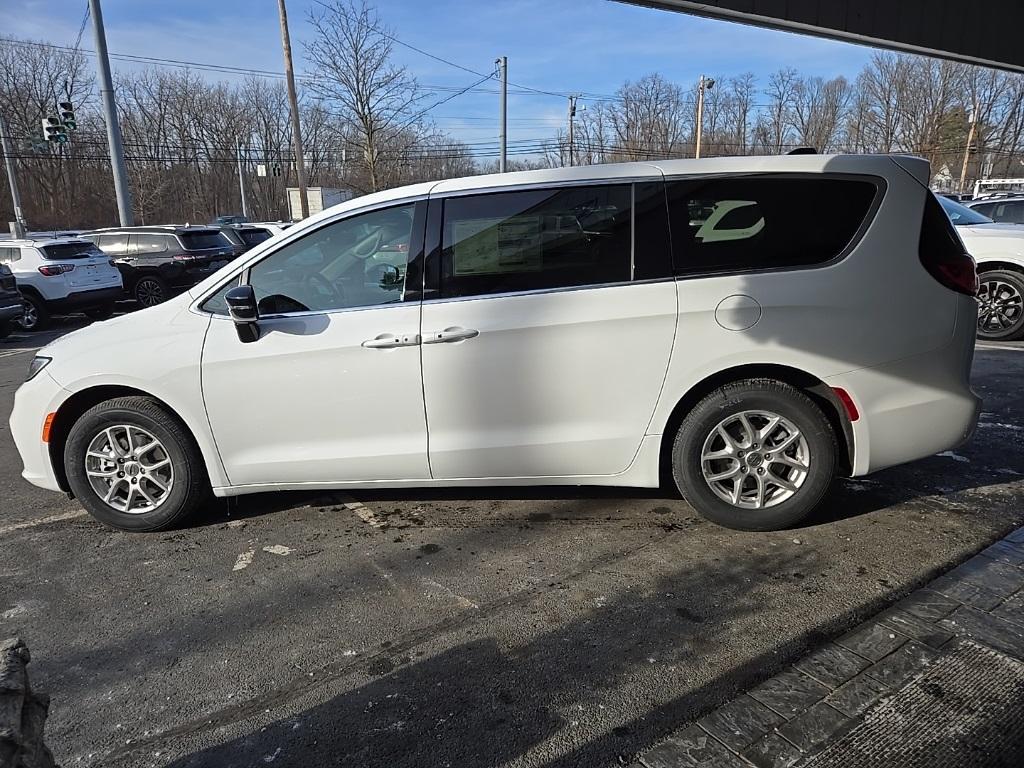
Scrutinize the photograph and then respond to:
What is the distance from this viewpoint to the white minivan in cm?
341

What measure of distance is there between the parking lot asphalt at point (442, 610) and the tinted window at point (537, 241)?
1.34m

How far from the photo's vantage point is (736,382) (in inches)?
138

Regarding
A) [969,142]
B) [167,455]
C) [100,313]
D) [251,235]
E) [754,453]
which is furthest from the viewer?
[969,142]

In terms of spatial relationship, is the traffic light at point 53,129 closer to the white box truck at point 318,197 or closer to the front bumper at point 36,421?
the white box truck at point 318,197

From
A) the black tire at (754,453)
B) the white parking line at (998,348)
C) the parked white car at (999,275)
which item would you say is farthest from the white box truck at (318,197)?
the black tire at (754,453)

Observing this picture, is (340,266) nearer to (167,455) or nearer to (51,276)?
(167,455)

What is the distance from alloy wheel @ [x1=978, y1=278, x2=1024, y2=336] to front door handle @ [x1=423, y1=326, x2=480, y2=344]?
7.53 metres

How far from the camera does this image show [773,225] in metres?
3.47

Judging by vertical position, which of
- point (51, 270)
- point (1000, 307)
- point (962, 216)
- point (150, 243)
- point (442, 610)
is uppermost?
point (150, 243)

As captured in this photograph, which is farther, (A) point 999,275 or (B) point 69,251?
(B) point 69,251

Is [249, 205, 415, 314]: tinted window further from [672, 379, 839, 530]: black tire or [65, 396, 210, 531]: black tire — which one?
[672, 379, 839, 530]: black tire

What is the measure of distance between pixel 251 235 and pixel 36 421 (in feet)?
47.3

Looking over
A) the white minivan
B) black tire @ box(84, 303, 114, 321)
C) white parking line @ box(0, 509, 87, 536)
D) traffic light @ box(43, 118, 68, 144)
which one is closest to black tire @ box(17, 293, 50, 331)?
black tire @ box(84, 303, 114, 321)

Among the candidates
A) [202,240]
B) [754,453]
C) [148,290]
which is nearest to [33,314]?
A: [148,290]
